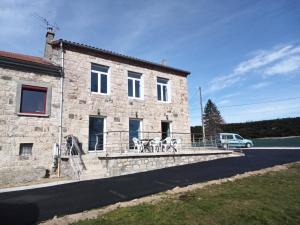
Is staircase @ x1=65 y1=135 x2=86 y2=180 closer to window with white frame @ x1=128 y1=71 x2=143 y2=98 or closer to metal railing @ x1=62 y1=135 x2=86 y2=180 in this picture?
metal railing @ x1=62 y1=135 x2=86 y2=180

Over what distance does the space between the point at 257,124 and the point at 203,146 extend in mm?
20165

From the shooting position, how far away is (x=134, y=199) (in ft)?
20.7

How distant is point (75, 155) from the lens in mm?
11539

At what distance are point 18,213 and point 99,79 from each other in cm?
985

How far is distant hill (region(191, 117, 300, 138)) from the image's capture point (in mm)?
32094

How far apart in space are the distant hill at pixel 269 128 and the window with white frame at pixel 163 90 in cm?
2207

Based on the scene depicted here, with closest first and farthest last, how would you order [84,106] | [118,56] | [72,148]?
[72,148] → [84,106] → [118,56]

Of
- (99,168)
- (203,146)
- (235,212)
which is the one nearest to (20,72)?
(99,168)

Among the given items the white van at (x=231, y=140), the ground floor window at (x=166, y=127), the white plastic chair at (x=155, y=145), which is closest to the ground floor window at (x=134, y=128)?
the white plastic chair at (x=155, y=145)

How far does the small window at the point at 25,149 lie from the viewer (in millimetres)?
10805

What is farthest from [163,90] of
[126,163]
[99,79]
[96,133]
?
[126,163]

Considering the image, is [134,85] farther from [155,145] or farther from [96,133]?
[155,145]

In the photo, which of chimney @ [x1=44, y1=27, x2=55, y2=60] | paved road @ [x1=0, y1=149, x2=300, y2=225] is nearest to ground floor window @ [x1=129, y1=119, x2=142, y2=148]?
paved road @ [x1=0, y1=149, x2=300, y2=225]

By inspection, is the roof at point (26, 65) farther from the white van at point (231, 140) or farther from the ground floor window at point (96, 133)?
the white van at point (231, 140)
